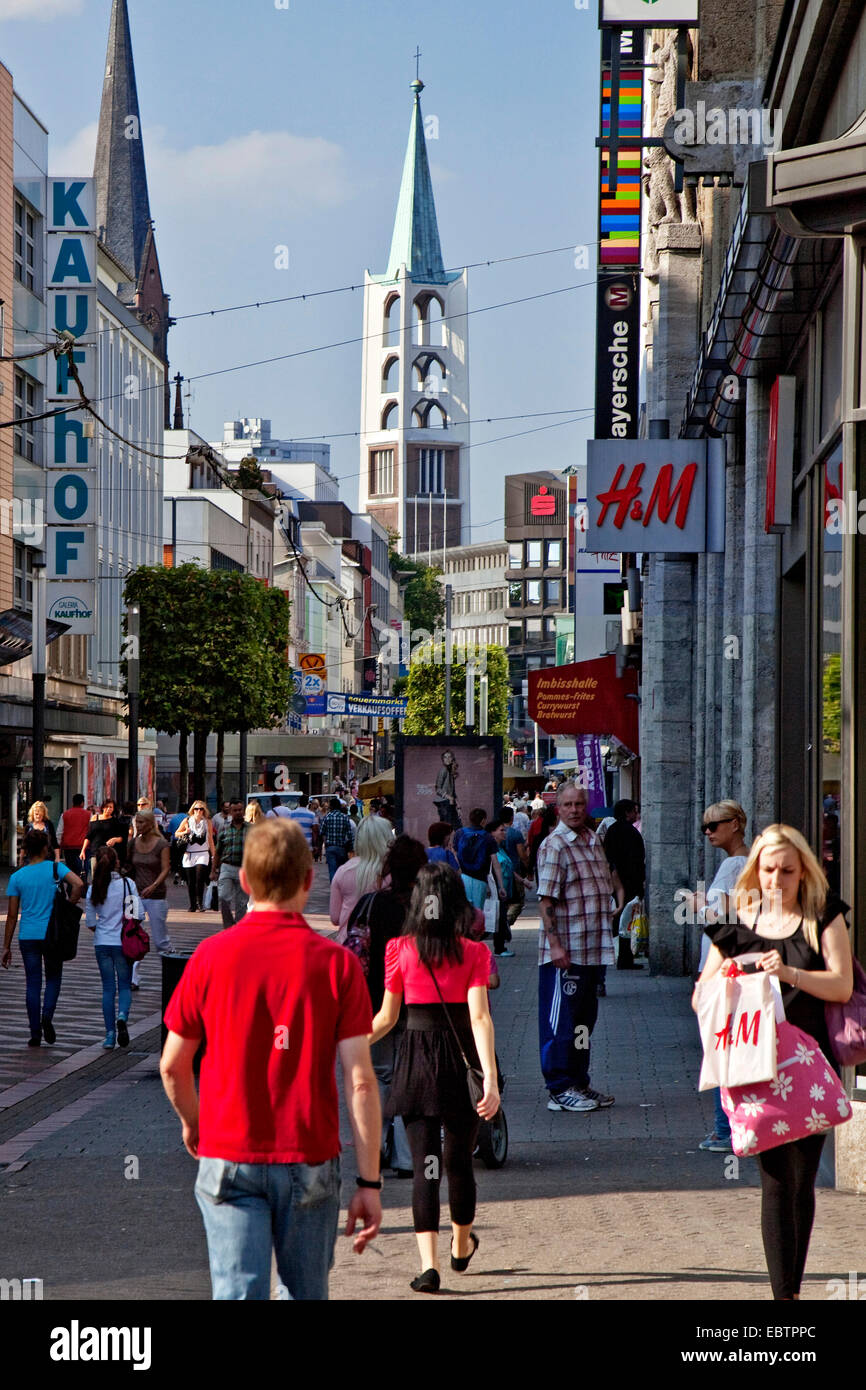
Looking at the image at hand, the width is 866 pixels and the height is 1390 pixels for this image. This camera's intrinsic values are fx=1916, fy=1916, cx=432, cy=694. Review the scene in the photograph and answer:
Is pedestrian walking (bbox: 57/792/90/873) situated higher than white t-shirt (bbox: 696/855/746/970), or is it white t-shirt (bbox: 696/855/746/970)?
white t-shirt (bbox: 696/855/746/970)

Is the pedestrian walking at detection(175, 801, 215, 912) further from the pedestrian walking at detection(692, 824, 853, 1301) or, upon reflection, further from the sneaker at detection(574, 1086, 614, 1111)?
the pedestrian walking at detection(692, 824, 853, 1301)

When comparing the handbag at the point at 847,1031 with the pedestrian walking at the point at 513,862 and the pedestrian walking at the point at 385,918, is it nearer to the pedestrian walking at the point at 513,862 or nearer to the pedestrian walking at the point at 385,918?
the pedestrian walking at the point at 385,918

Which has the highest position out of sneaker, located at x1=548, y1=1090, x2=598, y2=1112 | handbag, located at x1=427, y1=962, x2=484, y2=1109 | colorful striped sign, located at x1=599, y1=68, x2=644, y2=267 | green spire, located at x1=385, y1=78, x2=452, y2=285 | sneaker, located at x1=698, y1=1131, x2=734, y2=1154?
green spire, located at x1=385, y1=78, x2=452, y2=285

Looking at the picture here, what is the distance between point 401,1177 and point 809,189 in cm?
511

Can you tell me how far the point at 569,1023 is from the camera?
11.1m

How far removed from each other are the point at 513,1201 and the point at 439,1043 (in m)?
1.66

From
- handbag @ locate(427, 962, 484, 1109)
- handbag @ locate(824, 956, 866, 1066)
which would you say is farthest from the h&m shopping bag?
handbag @ locate(427, 962, 484, 1109)

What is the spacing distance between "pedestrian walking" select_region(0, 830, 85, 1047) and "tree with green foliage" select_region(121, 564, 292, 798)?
3571 centimetres

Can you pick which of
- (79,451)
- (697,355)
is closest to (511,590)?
(79,451)

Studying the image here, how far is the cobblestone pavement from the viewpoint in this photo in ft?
22.7

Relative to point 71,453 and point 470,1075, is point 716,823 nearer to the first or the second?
point 470,1075

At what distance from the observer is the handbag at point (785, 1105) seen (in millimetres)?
5891

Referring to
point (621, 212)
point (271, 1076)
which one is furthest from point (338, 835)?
point (271, 1076)

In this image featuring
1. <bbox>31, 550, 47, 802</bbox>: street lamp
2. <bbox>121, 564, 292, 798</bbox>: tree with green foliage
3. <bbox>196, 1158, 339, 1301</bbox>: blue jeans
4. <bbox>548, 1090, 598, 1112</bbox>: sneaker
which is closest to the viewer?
<bbox>196, 1158, 339, 1301</bbox>: blue jeans
